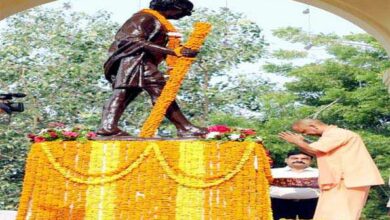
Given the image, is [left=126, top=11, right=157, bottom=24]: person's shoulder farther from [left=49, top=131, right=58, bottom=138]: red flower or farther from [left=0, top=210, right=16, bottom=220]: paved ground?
[left=0, top=210, right=16, bottom=220]: paved ground

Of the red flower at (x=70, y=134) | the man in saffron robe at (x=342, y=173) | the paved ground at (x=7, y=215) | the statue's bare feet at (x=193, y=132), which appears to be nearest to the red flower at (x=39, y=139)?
the red flower at (x=70, y=134)

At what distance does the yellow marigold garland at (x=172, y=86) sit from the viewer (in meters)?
4.83

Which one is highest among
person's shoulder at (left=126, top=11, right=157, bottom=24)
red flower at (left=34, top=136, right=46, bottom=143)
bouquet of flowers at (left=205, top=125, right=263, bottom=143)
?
person's shoulder at (left=126, top=11, right=157, bottom=24)

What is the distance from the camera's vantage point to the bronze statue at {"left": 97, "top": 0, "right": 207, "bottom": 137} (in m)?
4.84

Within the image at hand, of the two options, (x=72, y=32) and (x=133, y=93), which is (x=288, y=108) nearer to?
(x=72, y=32)

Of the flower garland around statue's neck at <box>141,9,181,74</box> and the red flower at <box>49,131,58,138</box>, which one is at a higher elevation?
the flower garland around statue's neck at <box>141,9,181,74</box>

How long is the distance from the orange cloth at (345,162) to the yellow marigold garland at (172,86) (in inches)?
44.8

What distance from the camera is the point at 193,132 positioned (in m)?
4.80

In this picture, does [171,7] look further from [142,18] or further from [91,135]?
[91,135]

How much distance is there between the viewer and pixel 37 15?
47.6ft

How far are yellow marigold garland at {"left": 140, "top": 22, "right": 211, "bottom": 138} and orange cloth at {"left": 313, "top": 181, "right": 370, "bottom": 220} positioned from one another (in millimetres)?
1384

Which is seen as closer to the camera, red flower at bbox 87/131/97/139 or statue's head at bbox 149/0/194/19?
red flower at bbox 87/131/97/139

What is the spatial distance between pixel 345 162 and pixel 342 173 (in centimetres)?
9

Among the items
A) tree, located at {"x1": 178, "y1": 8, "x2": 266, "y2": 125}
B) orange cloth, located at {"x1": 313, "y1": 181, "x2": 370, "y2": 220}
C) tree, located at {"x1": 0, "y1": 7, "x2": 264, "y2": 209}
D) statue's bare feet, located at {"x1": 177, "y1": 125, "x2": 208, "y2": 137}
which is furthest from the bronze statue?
tree, located at {"x1": 178, "y1": 8, "x2": 266, "y2": 125}
